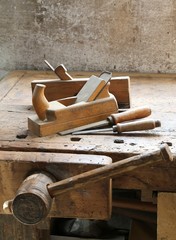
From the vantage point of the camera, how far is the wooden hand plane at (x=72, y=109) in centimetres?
129

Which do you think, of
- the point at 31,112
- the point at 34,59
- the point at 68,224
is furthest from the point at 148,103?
the point at 34,59

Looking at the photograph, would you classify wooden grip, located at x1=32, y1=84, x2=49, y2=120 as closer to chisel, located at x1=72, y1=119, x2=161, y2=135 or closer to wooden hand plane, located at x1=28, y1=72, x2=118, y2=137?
wooden hand plane, located at x1=28, y1=72, x2=118, y2=137

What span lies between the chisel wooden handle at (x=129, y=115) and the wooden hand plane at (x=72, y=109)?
0.06 m

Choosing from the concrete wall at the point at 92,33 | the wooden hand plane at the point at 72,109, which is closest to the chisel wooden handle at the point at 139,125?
the wooden hand plane at the point at 72,109

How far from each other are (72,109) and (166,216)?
1.29 ft

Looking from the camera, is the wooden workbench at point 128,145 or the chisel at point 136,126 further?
the chisel at point 136,126

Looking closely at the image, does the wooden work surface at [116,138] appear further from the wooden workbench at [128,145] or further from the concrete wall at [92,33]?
the concrete wall at [92,33]

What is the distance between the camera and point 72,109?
1.30m

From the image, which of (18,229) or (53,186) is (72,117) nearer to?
(53,186)

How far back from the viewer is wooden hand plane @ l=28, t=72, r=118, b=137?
4.22ft

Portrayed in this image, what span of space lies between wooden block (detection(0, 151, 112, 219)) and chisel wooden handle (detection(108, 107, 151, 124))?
215 millimetres

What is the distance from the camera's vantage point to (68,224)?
1712 mm

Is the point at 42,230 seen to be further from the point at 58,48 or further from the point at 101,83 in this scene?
the point at 58,48

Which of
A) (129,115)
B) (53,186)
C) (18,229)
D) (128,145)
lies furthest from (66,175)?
(18,229)
